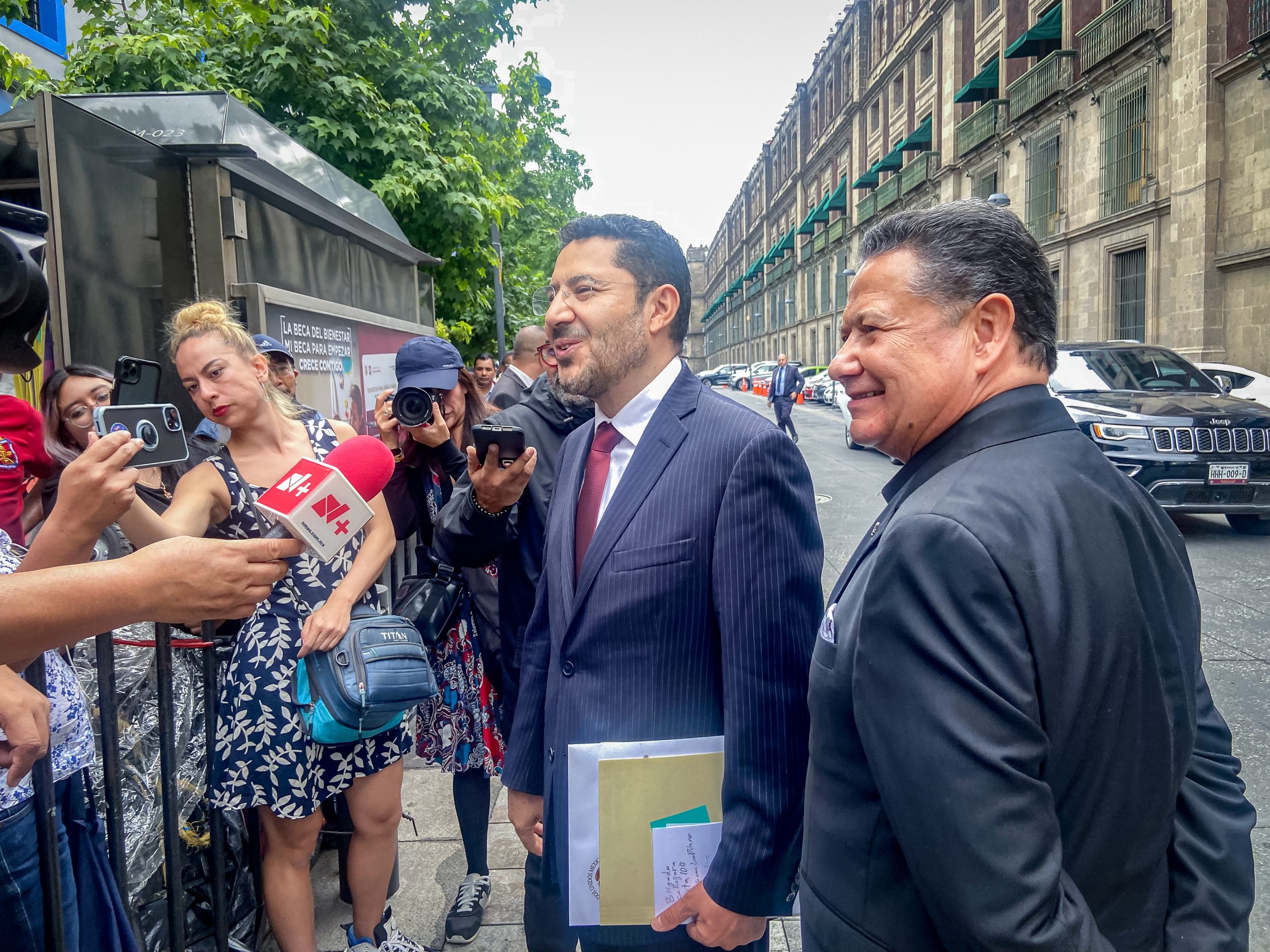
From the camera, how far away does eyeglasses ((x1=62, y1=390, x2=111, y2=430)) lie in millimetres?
3611

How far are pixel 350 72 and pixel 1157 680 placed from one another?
969 cm

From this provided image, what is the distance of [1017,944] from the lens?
1.09 meters

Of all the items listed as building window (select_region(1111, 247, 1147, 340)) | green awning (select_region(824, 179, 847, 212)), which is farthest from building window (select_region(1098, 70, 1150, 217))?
green awning (select_region(824, 179, 847, 212))

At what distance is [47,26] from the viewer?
510 inches

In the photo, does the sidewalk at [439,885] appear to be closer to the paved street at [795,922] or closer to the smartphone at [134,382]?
the paved street at [795,922]

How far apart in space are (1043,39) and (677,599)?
2729cm

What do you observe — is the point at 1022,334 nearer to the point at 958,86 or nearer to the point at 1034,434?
the point at 1034,434

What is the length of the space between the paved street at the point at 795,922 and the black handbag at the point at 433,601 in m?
0.99

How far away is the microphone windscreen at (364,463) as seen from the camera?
1828 millimetres

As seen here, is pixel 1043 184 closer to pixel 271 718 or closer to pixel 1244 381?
pixel 1244 381

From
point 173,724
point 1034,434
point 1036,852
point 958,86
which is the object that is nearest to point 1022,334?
point 1034,434

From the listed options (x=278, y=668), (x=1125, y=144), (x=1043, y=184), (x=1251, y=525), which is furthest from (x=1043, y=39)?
(x=278, y=668)

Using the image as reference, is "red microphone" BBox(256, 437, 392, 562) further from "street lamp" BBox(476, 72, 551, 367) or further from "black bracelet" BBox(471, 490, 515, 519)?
"street lamp" BBox(476, 72, 551, 367)

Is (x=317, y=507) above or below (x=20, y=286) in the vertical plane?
below
